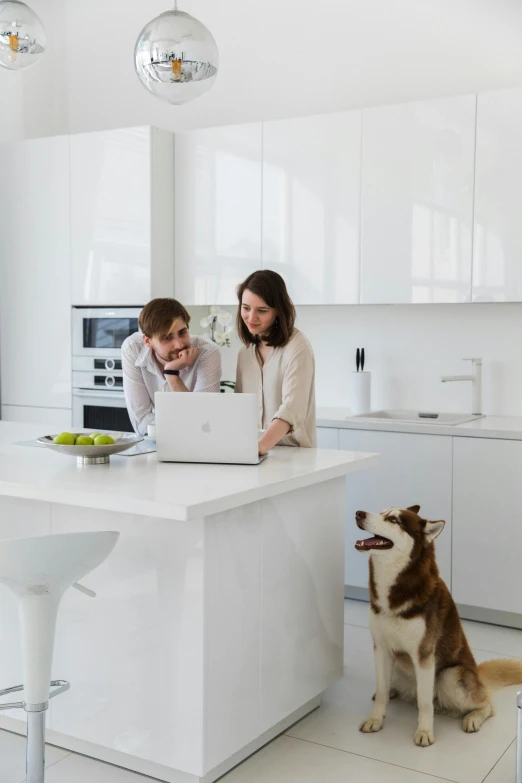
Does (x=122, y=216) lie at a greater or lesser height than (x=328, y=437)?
greater

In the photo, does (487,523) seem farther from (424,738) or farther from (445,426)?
(424,738)

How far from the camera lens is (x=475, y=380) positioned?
416 cm

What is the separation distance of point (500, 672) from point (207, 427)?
140cm

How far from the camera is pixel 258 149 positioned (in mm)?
4383

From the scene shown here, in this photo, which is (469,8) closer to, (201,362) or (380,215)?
(380,215)

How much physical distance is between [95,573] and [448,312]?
2.45 metres

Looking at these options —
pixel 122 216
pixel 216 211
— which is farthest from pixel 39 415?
pixel 216 211

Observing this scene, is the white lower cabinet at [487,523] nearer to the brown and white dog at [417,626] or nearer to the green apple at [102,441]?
the brown and white dog at [417,626]

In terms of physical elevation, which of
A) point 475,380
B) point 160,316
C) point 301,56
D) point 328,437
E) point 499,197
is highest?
point 301,56

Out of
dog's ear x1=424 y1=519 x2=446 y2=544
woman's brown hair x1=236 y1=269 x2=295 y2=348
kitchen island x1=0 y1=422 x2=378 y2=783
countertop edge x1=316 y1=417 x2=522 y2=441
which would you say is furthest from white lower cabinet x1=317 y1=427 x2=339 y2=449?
dog's ear x1=424 y1=519 x2=446 y2=544

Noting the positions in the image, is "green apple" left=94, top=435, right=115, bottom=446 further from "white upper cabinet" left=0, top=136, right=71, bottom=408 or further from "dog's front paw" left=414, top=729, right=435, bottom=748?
"white upper cabinet" left=0, top=136, right=71, bottom=408

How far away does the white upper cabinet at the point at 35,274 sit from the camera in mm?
4766

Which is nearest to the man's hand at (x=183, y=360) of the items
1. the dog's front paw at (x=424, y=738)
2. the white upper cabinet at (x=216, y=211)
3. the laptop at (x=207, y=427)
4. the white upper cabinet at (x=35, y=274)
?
the laptop at (x=207, y=427)

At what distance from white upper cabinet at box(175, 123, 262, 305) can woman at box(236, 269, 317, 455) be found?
127 centimetres
